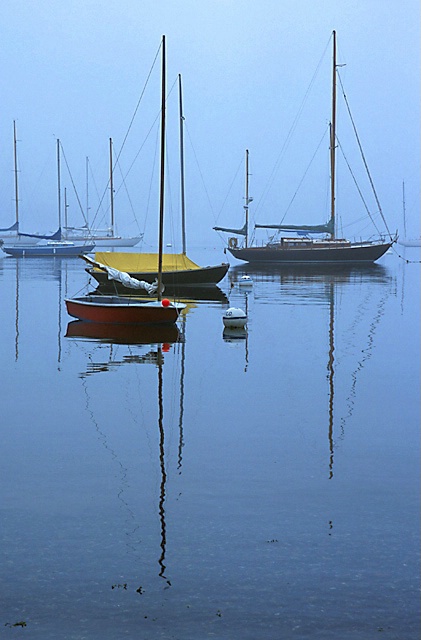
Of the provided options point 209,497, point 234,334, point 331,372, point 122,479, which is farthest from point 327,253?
point 209,497

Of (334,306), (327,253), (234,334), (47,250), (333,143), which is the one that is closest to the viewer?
(234,334)

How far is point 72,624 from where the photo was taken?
582 cm

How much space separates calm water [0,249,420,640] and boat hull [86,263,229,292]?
859 inches

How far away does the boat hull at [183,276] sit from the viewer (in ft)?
133

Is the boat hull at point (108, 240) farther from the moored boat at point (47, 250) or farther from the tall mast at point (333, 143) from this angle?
the tall mast at point (333, 143)

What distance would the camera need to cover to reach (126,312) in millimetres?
23922

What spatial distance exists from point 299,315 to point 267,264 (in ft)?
175

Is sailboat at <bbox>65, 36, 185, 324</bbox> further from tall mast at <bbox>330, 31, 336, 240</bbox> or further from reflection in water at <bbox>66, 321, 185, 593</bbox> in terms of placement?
tall mast at <bbox>330, 31, 336, 240</bbox>

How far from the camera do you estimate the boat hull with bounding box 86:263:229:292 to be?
4062 cm

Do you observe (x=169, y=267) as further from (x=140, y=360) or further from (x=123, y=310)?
(x=140, y=360)

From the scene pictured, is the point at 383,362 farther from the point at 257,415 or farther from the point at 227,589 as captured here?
the point at 227,589

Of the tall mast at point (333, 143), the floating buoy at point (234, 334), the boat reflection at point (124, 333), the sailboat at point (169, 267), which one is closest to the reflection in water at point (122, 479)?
the boat reflection at point (124, 333)

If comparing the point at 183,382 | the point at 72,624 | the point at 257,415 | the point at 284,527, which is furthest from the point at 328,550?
the point at 183,382

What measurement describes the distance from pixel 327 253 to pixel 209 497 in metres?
67.4
